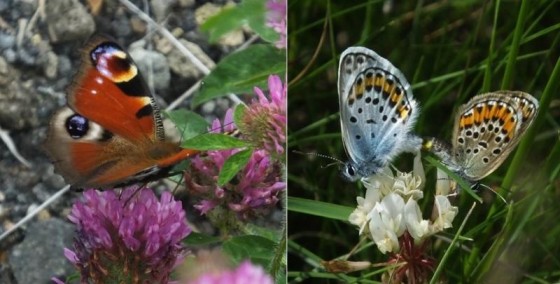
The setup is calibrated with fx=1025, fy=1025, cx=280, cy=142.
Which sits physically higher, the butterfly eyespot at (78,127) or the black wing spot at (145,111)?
the black wing spot at (145,111)

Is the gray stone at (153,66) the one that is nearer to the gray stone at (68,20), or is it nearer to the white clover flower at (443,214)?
the gray stone at (68,20)

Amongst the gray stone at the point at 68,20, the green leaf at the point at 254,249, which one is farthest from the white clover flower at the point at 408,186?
the gray stone at the point at 68,20

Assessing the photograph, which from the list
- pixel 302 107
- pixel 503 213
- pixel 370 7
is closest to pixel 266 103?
pixel 302 107

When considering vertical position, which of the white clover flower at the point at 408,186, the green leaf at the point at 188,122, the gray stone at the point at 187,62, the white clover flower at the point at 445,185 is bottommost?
the green leaf at the point at 188,122

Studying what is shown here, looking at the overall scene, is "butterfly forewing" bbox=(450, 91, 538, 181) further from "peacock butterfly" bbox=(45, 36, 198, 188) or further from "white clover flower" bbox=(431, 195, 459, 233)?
"peacock butterfly" bbox=(45, 36, 198, 188)

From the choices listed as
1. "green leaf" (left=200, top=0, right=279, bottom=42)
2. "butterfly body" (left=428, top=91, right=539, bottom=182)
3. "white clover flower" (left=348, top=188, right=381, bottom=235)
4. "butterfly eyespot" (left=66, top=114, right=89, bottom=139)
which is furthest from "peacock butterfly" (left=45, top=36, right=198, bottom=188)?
"butterfly body" (left=428, top=91, right=539, bottom=182)
